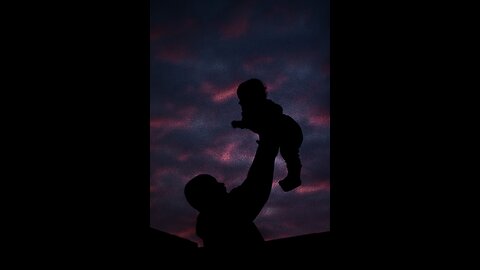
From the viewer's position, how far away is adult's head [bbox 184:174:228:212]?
264 centimetres

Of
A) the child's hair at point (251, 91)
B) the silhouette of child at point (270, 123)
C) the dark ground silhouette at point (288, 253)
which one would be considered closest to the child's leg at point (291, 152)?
the silhouette of child at point (270, 123)

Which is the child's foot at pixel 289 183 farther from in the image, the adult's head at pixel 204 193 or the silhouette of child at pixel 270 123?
the adult's head at pixel 204 193

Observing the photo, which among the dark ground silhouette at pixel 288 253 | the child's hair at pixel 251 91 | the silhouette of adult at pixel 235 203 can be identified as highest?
the child's hair at pixel 251 91

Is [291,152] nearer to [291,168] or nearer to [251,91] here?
[291,168]

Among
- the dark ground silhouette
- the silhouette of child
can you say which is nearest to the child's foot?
the silhouette of child

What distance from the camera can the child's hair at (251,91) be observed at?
2541 millimetres

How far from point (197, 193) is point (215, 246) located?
0.34m

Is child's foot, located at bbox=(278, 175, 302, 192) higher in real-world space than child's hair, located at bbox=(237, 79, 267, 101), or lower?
lower

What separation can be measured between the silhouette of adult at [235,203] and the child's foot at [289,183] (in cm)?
8

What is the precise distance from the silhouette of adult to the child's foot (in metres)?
0.08

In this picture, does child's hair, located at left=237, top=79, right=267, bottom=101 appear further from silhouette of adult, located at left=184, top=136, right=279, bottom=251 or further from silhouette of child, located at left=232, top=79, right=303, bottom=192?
silhouette of adult, located at left=184, top=136, right=279, bottom=251

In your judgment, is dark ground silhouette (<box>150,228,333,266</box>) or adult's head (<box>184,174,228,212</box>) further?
adult's head (<box>184,174,228,212</box>)
